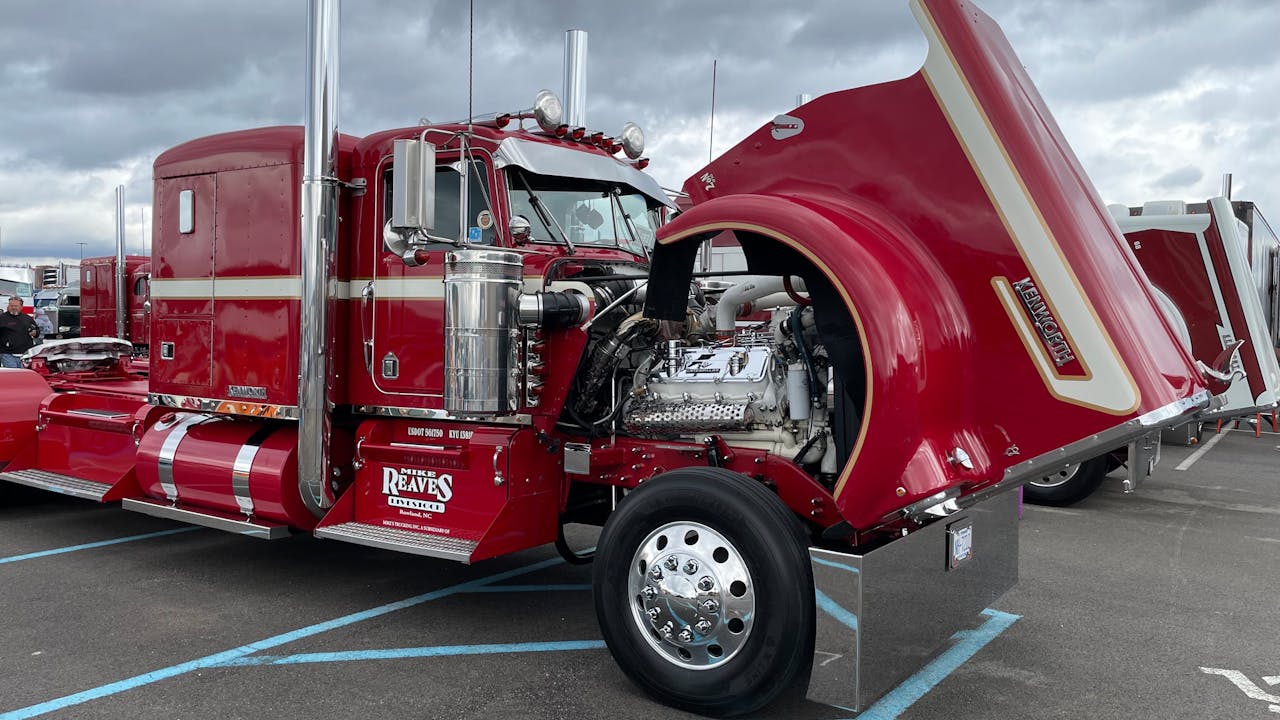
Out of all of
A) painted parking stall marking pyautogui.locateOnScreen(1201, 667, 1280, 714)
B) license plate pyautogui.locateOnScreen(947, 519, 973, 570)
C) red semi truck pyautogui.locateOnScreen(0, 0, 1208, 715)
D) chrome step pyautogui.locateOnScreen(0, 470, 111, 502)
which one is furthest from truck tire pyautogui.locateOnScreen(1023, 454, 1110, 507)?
chrome step pyautogui.locateOnScreen(0, 470, 111, 502)

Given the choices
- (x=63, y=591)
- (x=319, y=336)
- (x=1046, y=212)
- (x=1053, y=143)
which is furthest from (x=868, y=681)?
(x=63, y=591)

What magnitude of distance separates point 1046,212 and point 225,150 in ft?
15.6

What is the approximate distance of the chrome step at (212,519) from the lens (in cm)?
560

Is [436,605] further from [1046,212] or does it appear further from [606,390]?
[1046,212]

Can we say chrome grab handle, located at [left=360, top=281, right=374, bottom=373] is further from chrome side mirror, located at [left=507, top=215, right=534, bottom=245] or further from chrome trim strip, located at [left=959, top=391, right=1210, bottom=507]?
chrome trim strip, located at [left=959, top=391, right=1210, bottom=507]

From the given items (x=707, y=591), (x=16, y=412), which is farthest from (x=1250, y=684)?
(x=16, y=412)

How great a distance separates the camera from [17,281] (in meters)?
40.0

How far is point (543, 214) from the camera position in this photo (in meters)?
5.38

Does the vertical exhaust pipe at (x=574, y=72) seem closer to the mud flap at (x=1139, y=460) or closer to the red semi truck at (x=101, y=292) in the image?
the mud flap at (x=1139, y=460)

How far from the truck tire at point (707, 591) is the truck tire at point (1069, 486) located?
581 cm

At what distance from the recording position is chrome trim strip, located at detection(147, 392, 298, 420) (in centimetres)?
566

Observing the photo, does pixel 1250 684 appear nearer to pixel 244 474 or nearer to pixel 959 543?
pixel 959 543

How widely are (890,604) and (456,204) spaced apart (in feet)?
→ 10.1

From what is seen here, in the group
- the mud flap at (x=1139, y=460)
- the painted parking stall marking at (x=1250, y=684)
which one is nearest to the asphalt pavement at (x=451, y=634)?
the painted parking stall marking at (x=1250, y=684)
